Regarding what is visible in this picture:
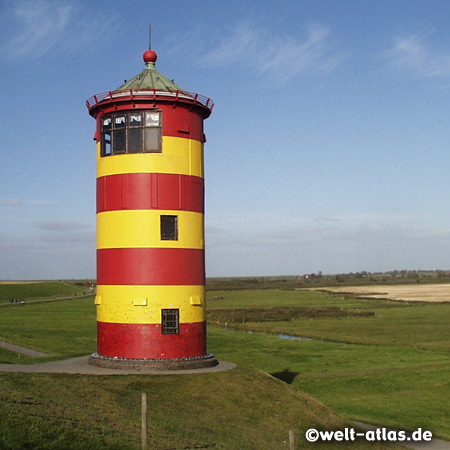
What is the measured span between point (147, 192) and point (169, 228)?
1.53m

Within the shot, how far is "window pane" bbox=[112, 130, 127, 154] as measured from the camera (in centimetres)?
2158

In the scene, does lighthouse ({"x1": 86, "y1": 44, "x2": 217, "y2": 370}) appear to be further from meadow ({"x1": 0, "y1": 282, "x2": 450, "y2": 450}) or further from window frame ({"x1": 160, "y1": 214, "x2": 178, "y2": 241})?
meadow ({"x1": 0, "y1": 282, "x2": 450, "y2": 450})

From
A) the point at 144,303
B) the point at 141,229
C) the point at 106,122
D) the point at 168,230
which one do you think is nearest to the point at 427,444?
the point at 144,303

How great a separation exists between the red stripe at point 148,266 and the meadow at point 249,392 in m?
3.54

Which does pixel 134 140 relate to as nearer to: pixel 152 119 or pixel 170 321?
pixel 152 119

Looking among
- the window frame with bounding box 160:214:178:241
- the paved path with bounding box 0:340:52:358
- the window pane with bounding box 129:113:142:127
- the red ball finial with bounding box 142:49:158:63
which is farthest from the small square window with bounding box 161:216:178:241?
the paved path with bounding box 0:340:52:358

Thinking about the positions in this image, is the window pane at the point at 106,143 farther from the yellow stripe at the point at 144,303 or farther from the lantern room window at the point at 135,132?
the yellow stripe at the point at 144,303

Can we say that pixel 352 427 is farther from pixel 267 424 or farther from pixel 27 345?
pixel 27 345

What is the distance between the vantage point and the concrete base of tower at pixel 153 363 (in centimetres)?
2052

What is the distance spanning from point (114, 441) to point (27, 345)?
3207 centimetres

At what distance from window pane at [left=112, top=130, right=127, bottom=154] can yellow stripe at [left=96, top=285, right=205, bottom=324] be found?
502 centimetres

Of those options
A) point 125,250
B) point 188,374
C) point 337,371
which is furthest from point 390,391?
point 125,250

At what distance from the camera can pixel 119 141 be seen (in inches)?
853

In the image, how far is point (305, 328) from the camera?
65.8 m
